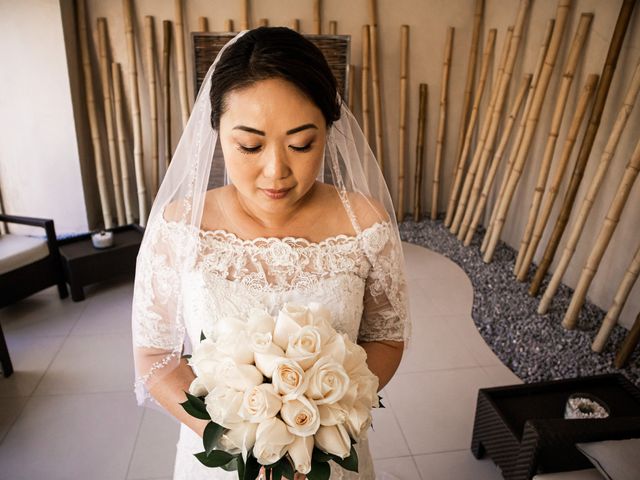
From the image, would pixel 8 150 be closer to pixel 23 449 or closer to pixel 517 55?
pixel 23 449

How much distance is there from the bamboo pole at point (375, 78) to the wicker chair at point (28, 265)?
9.72 feet

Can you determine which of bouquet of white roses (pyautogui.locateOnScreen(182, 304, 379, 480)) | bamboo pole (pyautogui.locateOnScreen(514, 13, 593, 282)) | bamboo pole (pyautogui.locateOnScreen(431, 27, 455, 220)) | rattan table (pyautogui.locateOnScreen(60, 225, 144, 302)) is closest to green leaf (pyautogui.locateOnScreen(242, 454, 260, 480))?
bouquet of white roses (pyautogui.locateOnScreen(182, 304, 379, 480))

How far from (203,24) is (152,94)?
782 millimetres

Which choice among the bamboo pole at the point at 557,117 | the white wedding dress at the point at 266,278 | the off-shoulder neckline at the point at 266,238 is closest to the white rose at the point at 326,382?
the white wedding dress at the point at 266,278

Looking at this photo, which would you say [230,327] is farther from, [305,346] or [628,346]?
[628,346]

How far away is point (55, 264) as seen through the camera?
3.24m

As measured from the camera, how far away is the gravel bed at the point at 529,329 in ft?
8.61

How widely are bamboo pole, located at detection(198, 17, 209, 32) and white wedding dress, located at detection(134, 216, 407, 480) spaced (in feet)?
11.7

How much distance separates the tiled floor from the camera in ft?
6.56

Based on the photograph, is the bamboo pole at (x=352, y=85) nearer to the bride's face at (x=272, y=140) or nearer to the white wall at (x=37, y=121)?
the white wall at (x=37, y=121)

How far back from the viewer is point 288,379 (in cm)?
75

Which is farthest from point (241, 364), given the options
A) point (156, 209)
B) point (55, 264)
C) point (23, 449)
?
point (55, 264)

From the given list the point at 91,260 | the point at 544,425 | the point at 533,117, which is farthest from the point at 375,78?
the point at 544,425

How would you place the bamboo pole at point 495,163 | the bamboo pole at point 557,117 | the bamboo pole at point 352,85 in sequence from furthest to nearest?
the bamboo pole at point 352,85 < the bamboo pole at point 495,163 < the bamboo pole at point 557,117
